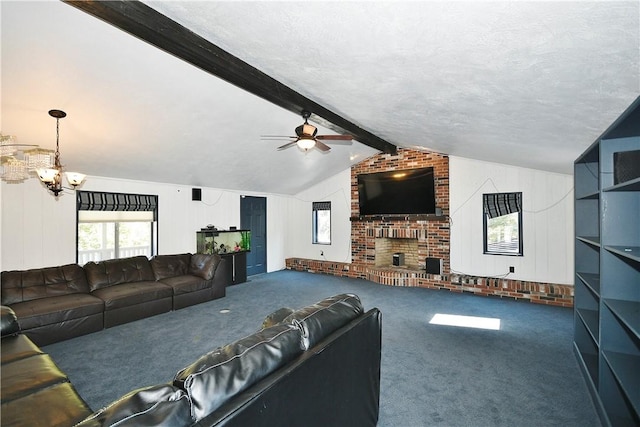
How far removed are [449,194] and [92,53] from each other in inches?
239

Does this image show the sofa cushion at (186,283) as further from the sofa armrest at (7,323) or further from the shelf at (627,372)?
the shelf at (627,372)

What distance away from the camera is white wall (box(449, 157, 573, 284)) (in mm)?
5281

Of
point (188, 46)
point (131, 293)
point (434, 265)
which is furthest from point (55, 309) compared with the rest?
point (434, 265)

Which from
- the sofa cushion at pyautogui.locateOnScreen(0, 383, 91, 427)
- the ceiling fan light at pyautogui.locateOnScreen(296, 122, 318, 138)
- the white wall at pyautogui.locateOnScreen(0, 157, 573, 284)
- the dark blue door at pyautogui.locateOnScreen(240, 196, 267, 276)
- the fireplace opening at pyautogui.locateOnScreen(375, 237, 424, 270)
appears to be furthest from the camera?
the dark blue door at pyautogui.locateOnScreen(240, 196, 267, 276)

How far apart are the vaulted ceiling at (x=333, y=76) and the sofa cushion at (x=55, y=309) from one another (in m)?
1.96

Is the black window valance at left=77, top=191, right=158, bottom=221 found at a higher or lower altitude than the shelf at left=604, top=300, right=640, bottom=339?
higher

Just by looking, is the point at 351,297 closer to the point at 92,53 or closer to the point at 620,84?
the point at 620,84

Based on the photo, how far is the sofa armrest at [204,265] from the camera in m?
5.48

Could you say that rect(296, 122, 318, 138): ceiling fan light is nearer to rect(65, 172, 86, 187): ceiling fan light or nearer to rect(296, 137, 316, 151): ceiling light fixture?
rect(296, 137, 316, 151): ceiling light fixture

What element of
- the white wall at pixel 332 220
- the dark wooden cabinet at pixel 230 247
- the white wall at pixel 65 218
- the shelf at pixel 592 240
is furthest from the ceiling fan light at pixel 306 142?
the white wall at pixel 332 220

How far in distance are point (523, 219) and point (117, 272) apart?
6.94 metres

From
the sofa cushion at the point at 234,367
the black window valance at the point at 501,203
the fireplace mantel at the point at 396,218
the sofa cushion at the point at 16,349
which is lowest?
the sofa cushion at the point at 16,349

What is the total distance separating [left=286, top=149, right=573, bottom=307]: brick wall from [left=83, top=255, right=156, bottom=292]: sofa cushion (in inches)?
167

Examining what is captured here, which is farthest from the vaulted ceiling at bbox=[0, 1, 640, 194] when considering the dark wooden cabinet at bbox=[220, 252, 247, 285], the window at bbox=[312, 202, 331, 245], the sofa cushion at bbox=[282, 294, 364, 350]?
the window at bbox=[312, 202, 331, 245]
